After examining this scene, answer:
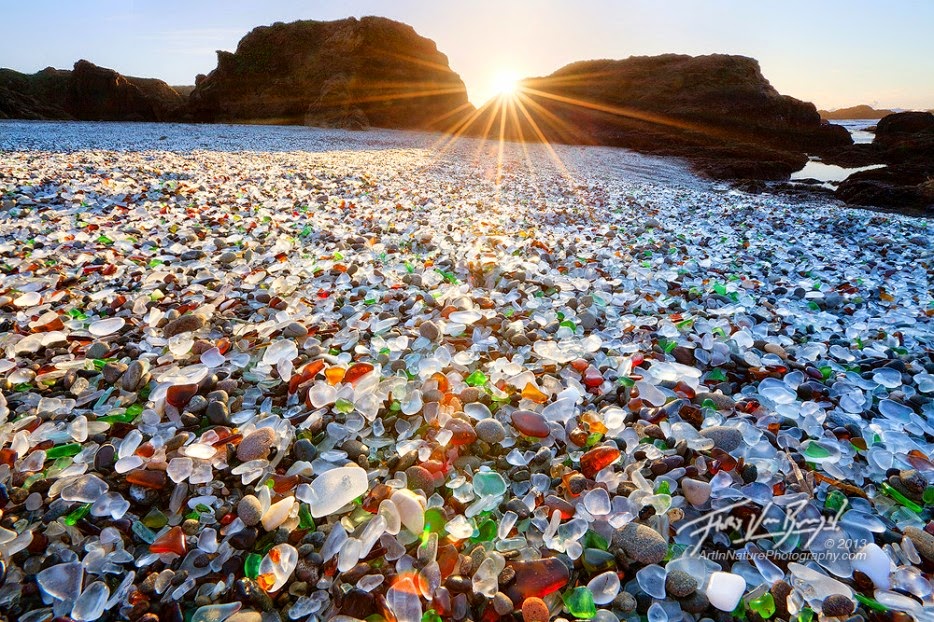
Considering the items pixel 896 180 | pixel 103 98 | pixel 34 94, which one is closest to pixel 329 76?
pixel 103 98

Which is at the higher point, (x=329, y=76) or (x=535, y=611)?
(x=329, y=76)

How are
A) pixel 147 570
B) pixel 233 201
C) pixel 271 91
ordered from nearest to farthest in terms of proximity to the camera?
pixel 147 570 → pixel 233 201 → pixel 271 91

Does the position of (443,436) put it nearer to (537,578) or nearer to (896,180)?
(537,578)

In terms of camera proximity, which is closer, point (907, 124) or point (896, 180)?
point (896, 180)

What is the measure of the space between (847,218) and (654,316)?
7.04 m

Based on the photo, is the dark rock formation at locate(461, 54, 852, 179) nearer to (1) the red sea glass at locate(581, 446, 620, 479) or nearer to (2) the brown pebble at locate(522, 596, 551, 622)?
(1) the red sea glass at locate(581, 446, 620, 479)

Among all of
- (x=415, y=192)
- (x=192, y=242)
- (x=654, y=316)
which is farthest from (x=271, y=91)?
(x=654, y=316)

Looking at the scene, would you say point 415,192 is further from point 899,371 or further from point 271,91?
point 271,91

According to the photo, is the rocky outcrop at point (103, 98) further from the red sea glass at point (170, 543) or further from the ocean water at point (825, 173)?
the red sea glass at point (170, 543)

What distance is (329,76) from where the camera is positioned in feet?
98.4

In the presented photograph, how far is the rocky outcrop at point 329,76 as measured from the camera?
29.9 metres

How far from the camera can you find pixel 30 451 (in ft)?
5.56

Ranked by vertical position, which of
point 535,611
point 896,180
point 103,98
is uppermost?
point 103,98

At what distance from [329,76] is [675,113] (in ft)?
81.3
